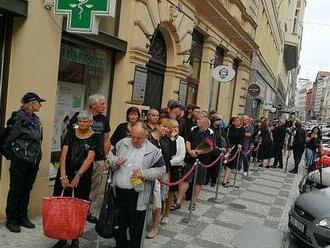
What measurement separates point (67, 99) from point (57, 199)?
10.5 feet

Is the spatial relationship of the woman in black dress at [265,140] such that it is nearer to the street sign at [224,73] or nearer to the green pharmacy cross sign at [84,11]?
the street sign at [224,73]

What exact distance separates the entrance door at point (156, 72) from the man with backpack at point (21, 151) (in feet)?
16.3

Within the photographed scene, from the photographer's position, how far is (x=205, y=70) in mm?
14391

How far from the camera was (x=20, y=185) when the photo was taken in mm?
5621

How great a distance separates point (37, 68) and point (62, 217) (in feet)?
7.99

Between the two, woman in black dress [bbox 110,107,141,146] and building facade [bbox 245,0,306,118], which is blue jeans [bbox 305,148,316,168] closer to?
building facade [bbox 245,0,306,118]

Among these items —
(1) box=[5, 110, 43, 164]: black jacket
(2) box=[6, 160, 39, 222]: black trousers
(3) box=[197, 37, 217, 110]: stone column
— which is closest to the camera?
(1) box=[5, 110, 43, 164]: black jacket

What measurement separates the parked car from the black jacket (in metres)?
3.76

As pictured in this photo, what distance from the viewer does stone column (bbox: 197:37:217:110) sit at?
14328 mm

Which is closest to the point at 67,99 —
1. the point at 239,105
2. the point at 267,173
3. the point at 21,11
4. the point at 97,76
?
the point at 97,76

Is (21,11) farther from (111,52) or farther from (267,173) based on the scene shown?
(267,173)

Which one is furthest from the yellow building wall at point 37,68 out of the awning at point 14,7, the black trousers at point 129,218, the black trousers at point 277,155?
the black trousers at point 277,155

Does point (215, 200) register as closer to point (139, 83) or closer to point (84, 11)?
point (139, 83)

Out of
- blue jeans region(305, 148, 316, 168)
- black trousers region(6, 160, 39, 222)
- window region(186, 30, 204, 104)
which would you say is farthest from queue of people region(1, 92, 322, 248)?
blue jeans region(305, 148, 316, 168)
